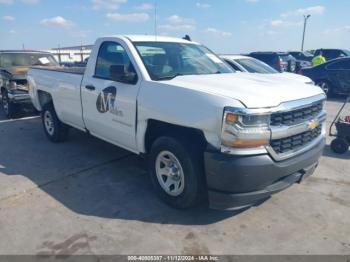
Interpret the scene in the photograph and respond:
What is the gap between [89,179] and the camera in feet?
15.9

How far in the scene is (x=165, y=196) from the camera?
3967 mm

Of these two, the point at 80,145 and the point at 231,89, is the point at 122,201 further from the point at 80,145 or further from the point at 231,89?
the point at 80,145

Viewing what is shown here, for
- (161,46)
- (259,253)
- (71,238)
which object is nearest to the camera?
(259,253)

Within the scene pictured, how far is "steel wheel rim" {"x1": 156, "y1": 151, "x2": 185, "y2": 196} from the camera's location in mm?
3769

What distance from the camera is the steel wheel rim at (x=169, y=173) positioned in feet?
12.4

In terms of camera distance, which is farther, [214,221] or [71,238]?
[214,221]

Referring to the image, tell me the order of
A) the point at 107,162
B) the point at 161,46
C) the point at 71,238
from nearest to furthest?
the point at 71,238 < the point at 161,46 < the point at 107,162

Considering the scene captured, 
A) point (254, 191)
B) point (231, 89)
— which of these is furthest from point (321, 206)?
point (231, 89)

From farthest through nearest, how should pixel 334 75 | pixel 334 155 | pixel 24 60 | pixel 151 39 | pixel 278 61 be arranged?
1. pixel 278 61
2. pixel 334 75
3. pixel 24 60
4. pixel 334 155
5. pixel 151 39

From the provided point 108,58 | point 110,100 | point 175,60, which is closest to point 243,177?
point 175,60

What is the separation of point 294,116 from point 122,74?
6.69 feet

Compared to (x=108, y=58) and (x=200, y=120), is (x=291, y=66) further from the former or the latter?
(x=200, y=120)

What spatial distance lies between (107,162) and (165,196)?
1.86 meters

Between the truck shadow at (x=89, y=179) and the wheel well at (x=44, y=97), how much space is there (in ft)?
2.52
